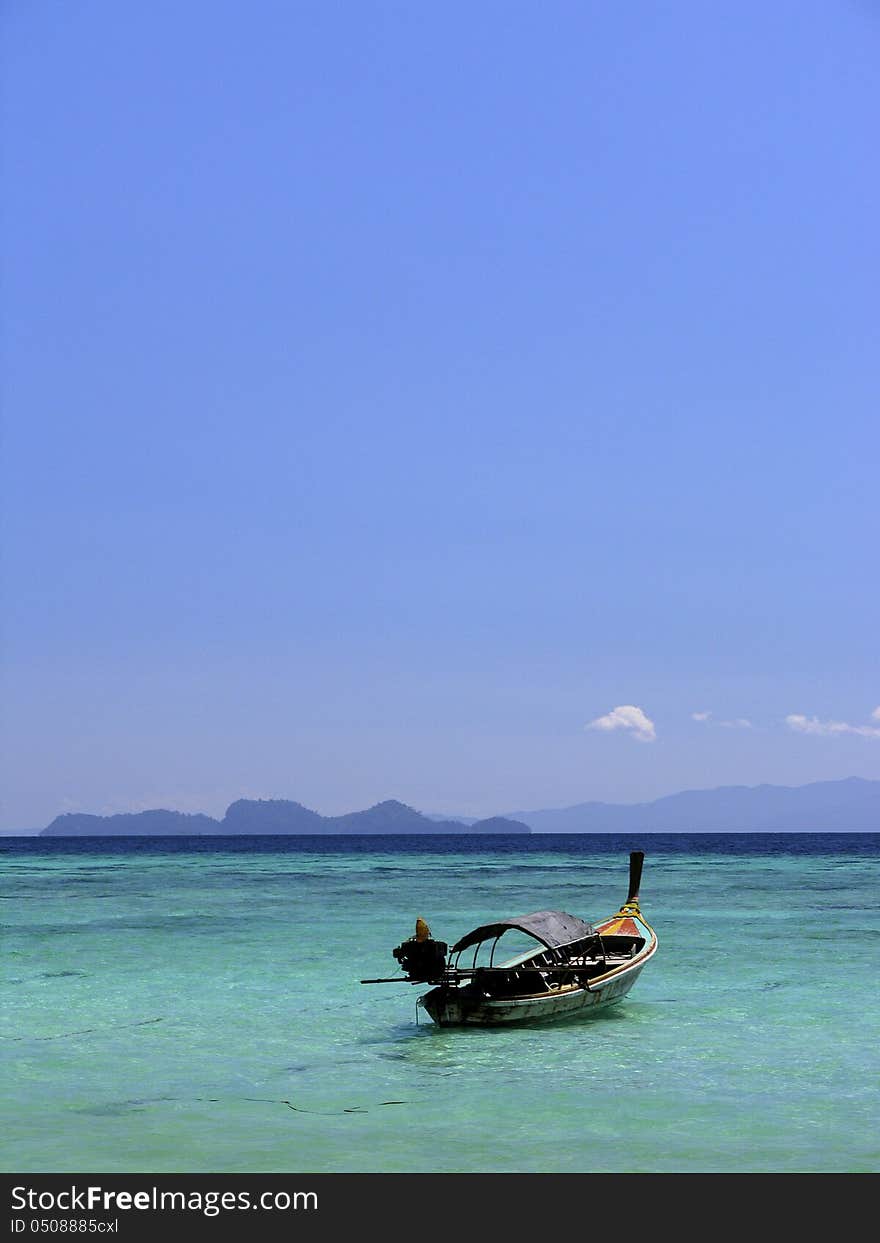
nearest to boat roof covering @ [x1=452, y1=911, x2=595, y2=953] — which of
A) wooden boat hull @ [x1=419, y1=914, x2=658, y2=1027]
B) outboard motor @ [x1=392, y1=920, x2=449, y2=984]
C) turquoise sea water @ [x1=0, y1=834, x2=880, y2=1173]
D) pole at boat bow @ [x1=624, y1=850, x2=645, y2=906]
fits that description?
outboard motor @ [x1=392, y1=920, x2=449, y2=984]

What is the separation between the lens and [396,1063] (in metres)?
24.9

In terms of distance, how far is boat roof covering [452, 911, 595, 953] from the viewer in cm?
2791

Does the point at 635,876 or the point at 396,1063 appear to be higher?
the point at 635,876

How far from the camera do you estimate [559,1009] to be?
27.7 metres

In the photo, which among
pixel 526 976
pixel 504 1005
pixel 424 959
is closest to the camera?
pixel 424 959

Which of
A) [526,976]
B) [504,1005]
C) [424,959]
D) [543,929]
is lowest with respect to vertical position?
[504,1005]

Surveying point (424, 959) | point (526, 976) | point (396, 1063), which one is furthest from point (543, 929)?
point (396, 1063)

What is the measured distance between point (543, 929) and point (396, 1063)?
17.7 feet

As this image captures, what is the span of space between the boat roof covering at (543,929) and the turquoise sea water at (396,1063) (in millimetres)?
1913

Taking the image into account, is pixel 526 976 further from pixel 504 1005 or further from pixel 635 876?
pixel 635 876
